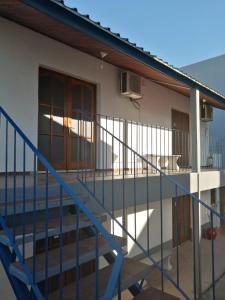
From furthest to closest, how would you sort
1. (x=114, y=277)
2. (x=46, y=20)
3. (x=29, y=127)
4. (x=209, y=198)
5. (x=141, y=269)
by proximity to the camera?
(x=209, y=198), (x=29, y=127), (x=46, y=20), (x=141, y=269), (x=114, y=277)

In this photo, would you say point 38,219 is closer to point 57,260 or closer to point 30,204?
point 30,204

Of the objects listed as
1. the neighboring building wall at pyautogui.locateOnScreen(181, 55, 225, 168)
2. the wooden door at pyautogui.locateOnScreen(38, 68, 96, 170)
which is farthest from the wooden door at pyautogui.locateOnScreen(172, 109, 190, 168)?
the neighboring building wall at pyautogui.locateOnScreen(181, 55, 225, 168)

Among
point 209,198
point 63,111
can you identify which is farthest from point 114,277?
point 209,198

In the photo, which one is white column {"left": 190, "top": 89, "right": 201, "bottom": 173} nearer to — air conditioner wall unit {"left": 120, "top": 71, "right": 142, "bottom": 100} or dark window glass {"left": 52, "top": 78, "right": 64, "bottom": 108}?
air conditioner wall unit {"left": 120, "top": 71, "right": 142, "bottom": 100}

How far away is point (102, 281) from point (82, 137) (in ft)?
11.2

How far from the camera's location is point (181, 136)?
358 inches

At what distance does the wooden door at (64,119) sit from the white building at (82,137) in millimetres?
19

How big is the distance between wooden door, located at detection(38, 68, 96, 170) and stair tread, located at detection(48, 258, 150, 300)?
7.51 ft

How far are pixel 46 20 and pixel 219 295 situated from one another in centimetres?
548

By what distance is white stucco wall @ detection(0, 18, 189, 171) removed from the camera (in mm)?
4324

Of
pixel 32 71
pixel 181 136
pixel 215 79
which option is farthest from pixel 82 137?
pixel 215 79

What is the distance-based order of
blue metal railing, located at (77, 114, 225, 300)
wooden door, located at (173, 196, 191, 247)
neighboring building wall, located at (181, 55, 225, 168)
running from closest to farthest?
blue metal railing, located at (77, 114, 225, 300) → wooden door, located at (173, 196, 191, 247) → neighboring building wall, located at (181, 55, 225, 168)

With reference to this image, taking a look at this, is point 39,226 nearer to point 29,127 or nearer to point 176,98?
point 29,127

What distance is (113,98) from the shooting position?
6.36 metres
